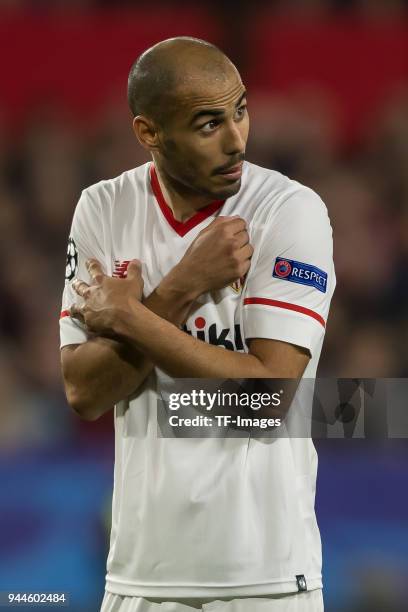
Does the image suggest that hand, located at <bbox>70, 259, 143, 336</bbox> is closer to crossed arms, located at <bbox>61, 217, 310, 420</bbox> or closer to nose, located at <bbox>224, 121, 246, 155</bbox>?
crossed arms, located at <bbox>61, 217, 310, 420</bbox>

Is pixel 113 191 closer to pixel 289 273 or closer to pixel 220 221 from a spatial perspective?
pixel 220 221

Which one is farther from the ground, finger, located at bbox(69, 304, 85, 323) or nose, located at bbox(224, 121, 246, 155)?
nose, located at bbox(224, 121, 246, 155)

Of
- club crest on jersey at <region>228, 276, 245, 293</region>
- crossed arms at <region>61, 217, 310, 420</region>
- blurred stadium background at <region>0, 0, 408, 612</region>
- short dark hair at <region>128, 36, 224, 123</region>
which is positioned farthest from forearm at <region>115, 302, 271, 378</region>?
blurred stadium background at <region>0, 0, 408, 612</region>

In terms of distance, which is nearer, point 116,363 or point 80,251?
point 116,363

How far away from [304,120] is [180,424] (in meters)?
1.57

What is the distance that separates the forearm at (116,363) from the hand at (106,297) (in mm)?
29

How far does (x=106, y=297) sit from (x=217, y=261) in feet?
0.65

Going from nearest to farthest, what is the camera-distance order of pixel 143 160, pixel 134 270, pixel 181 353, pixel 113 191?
pixel 181 353, pixel 134 270, pixel 113 191, pixel 143 160

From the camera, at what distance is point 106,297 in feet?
5.64

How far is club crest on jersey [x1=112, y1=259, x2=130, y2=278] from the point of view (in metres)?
1.80

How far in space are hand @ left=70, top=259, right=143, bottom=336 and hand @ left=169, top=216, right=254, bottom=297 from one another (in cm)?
8

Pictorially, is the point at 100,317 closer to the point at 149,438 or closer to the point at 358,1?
the point at 149,438

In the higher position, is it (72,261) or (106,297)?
(72,261)

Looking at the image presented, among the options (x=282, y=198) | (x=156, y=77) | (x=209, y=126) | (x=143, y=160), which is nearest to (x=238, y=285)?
(x=282, y=198)
